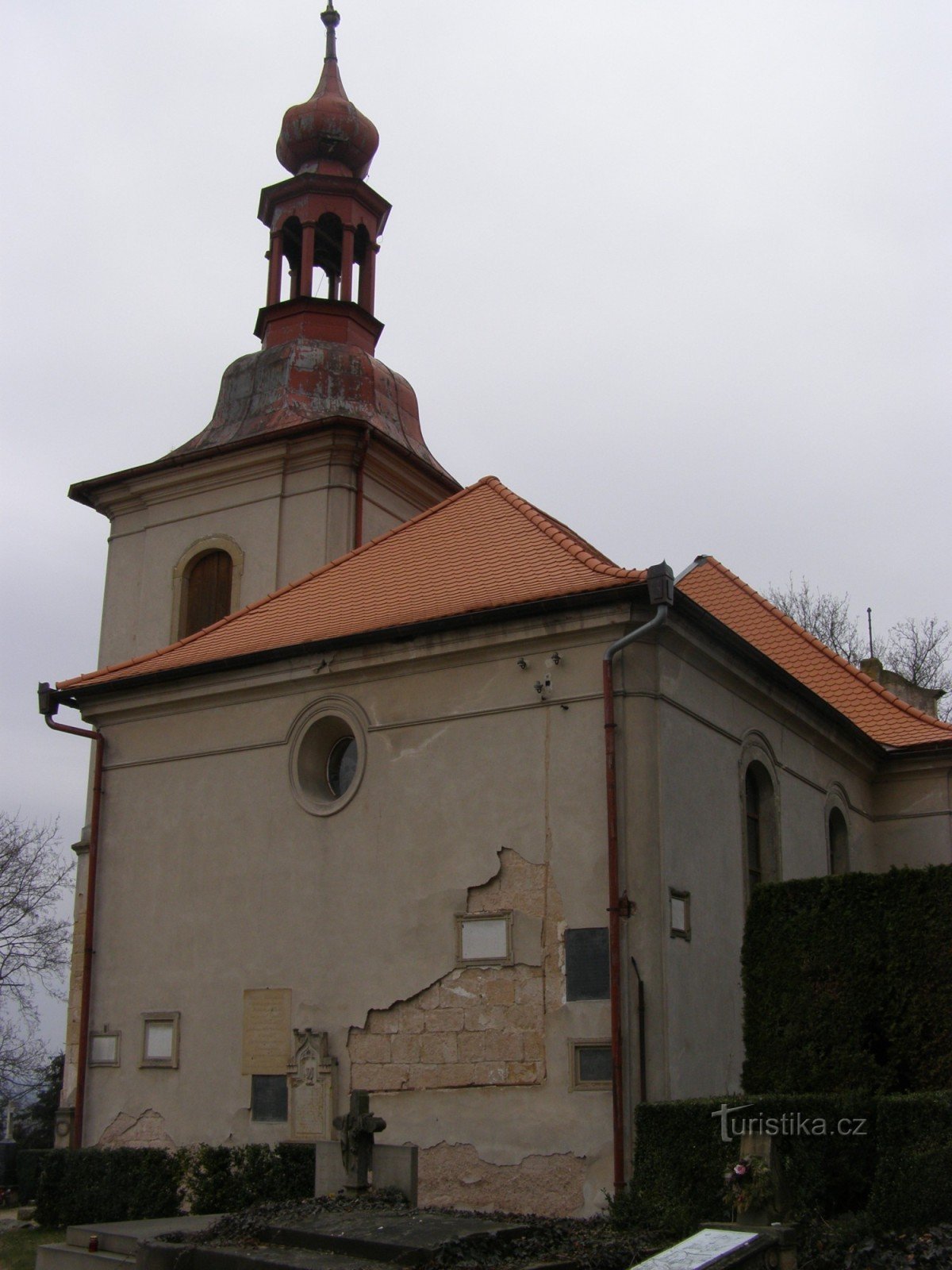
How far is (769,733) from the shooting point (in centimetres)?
1508

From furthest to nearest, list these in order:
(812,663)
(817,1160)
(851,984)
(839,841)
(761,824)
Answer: (812,663) < (839,841) < (761,824) < (851,984) < (817,1160)

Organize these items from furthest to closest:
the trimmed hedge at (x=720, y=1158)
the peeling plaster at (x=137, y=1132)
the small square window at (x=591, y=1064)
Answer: the peeling plaster at (x=137, y=1132)
the small square window at (x=591, y=1064)
the trimmed hedge at (x=720, y=1158)

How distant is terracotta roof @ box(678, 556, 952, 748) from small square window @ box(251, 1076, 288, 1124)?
27.3ft

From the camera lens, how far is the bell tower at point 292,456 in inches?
840

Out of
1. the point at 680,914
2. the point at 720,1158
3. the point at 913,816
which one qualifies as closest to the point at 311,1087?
the point at 680,914

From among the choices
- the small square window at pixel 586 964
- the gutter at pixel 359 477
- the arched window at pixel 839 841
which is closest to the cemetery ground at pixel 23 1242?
the small square window at pixel 586 964

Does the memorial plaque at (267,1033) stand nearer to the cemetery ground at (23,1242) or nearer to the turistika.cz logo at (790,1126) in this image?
the cemetery ground at (23,1242)

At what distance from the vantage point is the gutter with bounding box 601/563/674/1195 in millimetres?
11196

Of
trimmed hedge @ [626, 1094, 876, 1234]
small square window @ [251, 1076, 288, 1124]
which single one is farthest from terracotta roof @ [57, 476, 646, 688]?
trimmed hedge @ [626, 1094, 876, 1234]

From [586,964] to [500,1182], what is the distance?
6.32ft

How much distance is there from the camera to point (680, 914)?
12195 millimetres

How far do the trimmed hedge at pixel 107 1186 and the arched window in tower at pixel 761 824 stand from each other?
635cm

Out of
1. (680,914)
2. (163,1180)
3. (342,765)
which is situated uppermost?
(342,765)

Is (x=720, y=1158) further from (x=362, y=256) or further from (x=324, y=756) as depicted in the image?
(x=362, y=256)
